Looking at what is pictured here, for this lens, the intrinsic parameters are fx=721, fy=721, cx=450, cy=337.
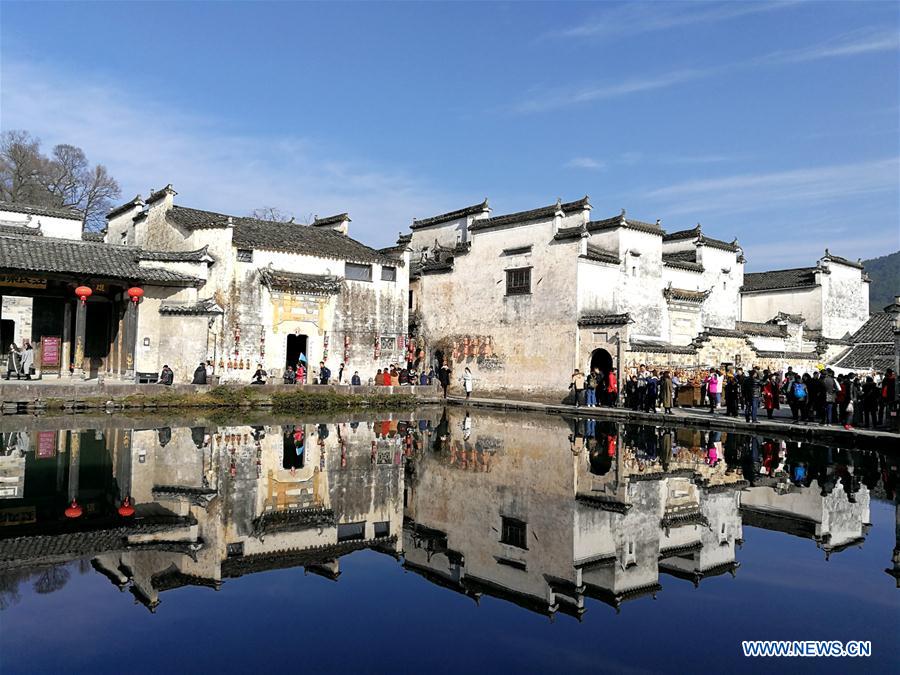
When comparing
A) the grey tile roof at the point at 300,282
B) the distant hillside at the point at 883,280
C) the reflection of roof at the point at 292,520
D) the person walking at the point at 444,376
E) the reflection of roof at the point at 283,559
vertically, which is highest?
the distant hillside at the point at 883,280

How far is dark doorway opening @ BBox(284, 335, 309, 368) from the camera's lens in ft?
93.4

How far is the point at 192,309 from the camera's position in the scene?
25.0 meters

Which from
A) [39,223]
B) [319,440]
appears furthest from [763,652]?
[39,223]

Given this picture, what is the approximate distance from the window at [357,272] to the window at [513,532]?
2158 cm

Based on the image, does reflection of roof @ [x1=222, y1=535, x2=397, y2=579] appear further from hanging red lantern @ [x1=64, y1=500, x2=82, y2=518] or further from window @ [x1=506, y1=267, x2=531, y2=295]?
window @ [x1=506, y1=267, x2=531, y2=295]

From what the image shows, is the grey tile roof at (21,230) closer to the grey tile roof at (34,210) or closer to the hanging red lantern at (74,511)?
the grey tile roof at (34,210)

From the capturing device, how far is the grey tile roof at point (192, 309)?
24977 mm

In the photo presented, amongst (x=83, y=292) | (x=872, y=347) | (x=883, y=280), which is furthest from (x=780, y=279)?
(x=883, y=280)

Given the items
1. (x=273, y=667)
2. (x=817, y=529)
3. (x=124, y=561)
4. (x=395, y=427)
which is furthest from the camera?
(x=395, y=427)

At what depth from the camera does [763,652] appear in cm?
507

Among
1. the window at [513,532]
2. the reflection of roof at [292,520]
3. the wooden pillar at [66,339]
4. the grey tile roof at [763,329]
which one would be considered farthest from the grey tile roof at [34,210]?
the grey tile roof at [763,329]

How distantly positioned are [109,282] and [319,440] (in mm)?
12595

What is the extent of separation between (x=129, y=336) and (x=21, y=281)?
3712mm

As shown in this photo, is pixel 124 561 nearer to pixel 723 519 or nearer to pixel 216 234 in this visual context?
pixel 723 519
